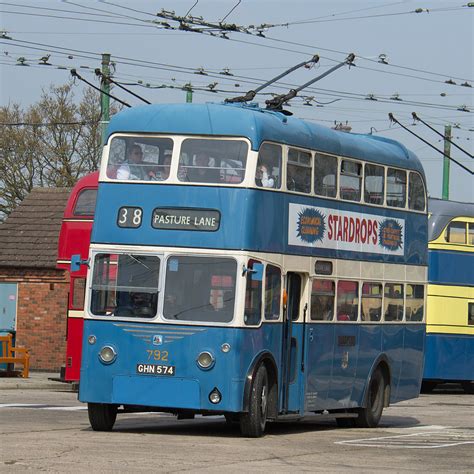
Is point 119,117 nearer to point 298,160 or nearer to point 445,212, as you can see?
point 298,160

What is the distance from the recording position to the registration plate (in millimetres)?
18203

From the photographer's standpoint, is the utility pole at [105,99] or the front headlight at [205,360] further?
the utility pole at [105,99]

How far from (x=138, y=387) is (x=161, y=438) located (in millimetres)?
721

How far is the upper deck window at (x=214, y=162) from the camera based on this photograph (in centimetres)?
1855

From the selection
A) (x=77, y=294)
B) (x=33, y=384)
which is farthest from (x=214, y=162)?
(x=33, y=384)

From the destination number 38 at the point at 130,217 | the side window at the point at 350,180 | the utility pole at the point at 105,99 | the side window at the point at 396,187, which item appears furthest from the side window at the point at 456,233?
the destination number 38 at the point at 130,217

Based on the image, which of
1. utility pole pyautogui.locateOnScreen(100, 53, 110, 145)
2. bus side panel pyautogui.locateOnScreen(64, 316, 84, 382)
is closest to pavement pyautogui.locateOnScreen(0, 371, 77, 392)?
bus side panel pyautogui.locateOnScreen(64, 316, 84, 382)

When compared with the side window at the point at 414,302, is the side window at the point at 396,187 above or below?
above

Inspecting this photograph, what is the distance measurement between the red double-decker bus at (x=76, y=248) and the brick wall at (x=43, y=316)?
10641 mm

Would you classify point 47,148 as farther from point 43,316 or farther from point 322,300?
point 322,300

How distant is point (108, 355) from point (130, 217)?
1.66 m

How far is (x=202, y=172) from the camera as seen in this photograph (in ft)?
61.0

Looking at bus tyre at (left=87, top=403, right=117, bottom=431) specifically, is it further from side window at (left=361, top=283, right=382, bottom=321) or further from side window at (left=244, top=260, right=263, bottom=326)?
side window at (left=361, top=283, right=382, bottom=321)

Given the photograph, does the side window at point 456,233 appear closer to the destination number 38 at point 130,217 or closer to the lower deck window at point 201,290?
the destination number 38 at point 130,217
